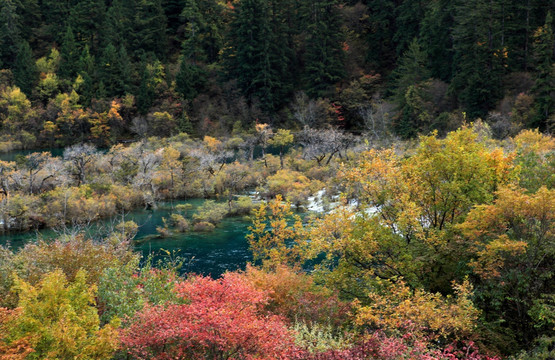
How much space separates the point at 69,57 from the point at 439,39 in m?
59.5

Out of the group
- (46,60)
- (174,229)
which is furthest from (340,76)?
(46,60)

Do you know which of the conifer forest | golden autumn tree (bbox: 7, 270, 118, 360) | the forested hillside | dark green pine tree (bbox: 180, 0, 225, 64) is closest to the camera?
golden autumn tree (bbox: 7, 270, 118, 360)

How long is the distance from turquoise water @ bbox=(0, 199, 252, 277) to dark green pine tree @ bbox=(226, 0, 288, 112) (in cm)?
3842

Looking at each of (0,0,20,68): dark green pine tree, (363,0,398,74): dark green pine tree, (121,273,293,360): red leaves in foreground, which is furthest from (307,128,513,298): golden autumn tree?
(0,0,20,68): dark green pine tree

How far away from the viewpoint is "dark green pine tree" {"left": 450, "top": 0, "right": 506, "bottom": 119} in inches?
1975

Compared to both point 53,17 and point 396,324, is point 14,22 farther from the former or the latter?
point 396,324

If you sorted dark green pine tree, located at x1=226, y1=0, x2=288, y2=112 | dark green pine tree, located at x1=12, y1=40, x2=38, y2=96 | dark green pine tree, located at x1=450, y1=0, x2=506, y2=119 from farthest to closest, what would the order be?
dark green pine tree, located at x1=12, y1=40, x2=38, y2=96, dark green pine tree, located at x1=226, y1=0, x2=288, y2=112, dark green pine tree, located at x1=450, y1=0, x2=506, y2=119

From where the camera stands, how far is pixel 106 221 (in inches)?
1458

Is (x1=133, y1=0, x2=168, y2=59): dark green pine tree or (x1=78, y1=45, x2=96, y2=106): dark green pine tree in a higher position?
(x1=133, y1=0, x2=168, y2=59): dark green pine tree

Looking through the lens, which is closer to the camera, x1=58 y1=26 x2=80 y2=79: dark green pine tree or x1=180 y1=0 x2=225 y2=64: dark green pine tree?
x1=58 y1=26 x2=80 y2=79: dark green pine tree

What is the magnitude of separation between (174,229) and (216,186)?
40.1ft

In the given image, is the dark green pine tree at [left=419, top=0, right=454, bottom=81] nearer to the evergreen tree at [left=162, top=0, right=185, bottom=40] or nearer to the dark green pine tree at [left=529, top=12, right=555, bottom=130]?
the dark green pine tree at [left=529, top=12, right=555, bottom=130]

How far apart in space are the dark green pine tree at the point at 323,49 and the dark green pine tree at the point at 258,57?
16.2 ft

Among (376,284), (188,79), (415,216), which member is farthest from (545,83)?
(188,79)
